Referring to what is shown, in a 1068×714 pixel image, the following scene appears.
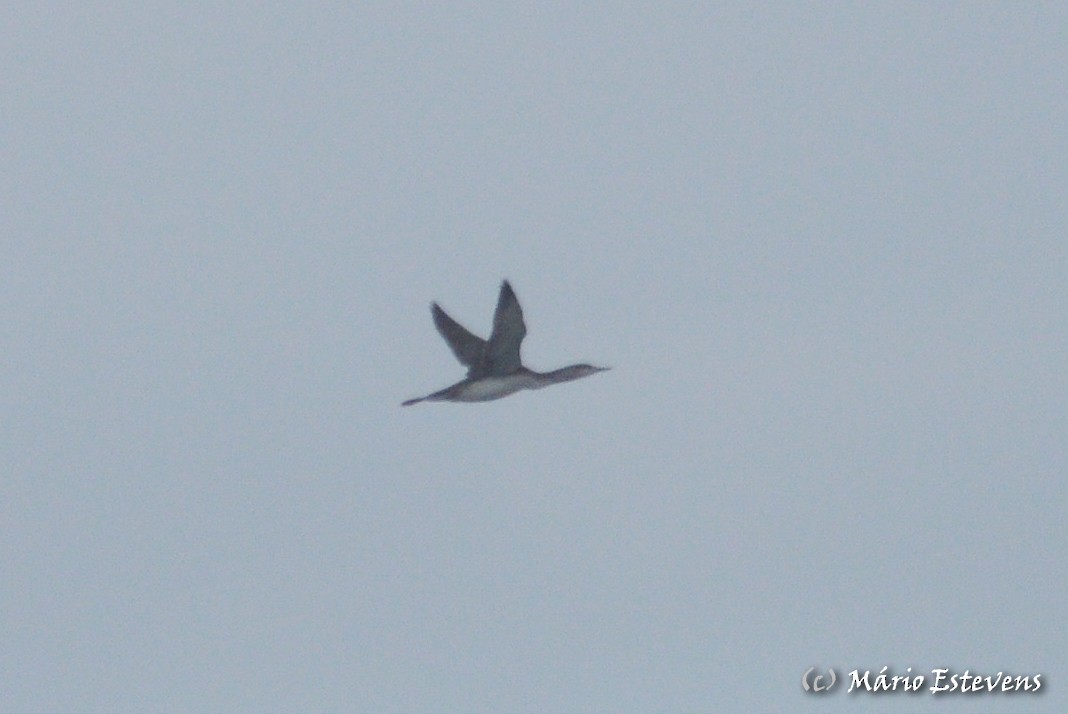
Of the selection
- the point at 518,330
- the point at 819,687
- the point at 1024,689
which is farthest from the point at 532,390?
the point at 1024,689

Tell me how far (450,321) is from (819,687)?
1059 centimetres

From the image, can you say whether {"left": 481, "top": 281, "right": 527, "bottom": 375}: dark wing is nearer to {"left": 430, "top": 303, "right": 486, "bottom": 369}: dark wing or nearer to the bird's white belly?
the bird's white belly

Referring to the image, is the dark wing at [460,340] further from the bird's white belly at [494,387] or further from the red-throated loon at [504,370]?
the bird's white belly at [494,387]

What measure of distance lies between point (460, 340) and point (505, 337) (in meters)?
2.22

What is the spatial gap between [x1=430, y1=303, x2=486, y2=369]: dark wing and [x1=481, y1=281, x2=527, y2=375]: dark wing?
0.78 meters

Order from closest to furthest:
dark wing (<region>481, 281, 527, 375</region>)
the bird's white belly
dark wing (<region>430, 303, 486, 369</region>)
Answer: dark wing (<region>481, 281, 527, 375</region>), the bird's white belly, dark wing (<region>430, 303, 486, 369</region>)

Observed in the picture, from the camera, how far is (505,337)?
3769 centimetres

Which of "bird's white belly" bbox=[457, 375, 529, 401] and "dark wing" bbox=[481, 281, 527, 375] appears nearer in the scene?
"dark wing" bbox=[481, 281, 527, 375]

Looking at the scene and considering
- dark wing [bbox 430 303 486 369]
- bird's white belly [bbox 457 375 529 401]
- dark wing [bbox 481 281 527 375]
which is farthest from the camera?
dark wing [bbox 430 303 486 369]

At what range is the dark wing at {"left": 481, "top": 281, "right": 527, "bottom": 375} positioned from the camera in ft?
122

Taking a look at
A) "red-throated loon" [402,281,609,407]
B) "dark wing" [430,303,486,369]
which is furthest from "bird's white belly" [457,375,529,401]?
"dark wing" [430,303,486,369]

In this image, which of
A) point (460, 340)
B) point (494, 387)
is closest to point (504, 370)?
point (494, 387)

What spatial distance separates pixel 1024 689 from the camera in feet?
124

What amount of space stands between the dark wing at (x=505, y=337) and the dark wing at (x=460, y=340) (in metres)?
0.78
